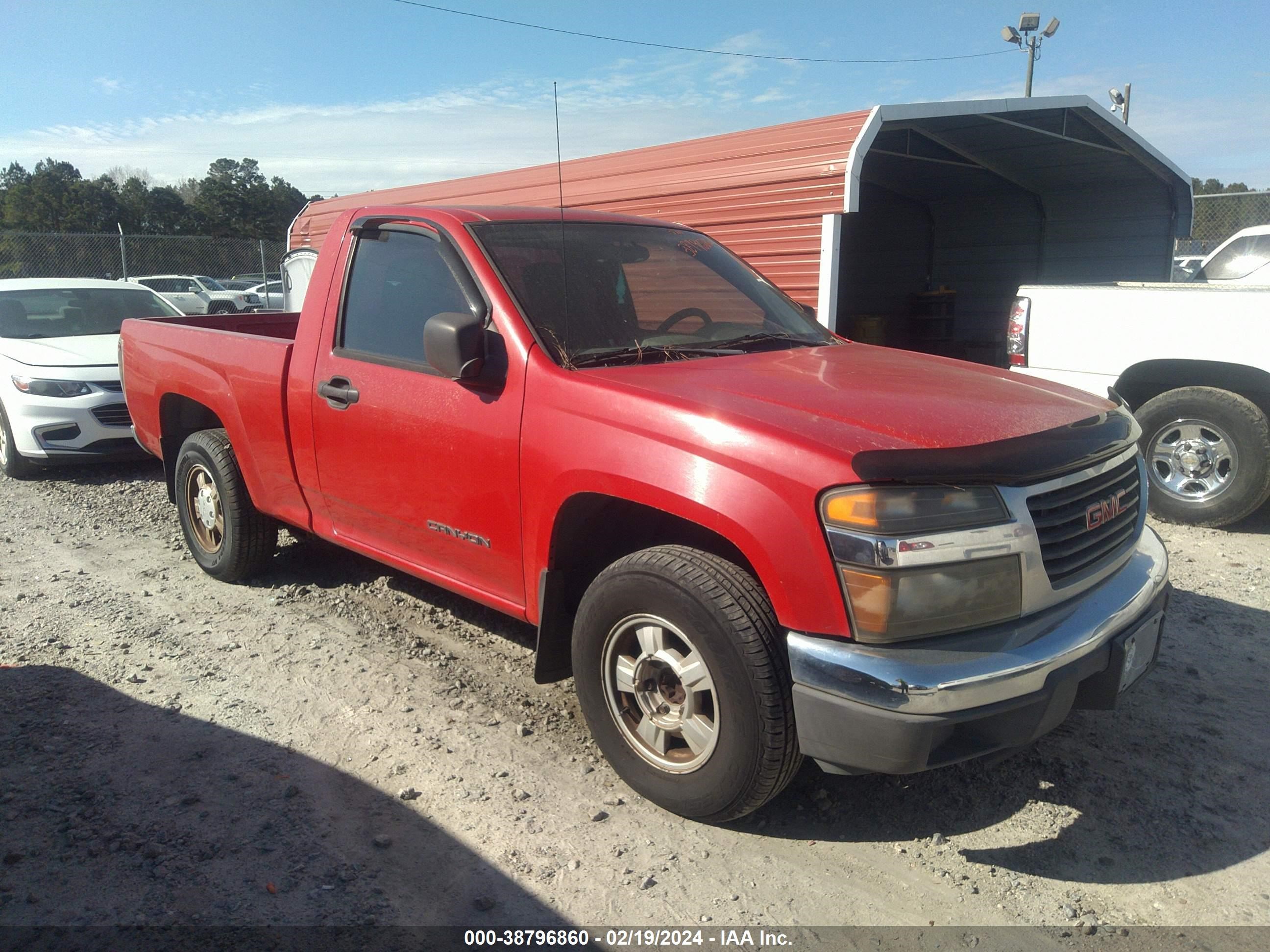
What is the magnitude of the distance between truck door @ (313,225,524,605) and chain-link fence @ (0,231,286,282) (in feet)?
59.8

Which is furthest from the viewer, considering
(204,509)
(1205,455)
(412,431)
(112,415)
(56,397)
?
(112,415)

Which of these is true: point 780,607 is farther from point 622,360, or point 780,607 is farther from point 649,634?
point 622,360

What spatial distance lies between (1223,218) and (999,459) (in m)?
19.0

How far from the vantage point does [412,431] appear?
3.53 meters

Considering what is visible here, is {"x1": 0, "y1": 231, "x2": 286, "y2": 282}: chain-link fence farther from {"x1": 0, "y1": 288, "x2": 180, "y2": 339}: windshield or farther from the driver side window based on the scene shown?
the driver side window

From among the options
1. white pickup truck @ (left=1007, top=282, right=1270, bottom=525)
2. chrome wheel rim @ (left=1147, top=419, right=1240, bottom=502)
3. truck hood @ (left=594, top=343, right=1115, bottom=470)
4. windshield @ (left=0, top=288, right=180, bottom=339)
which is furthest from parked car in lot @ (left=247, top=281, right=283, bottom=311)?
truck hood @ (left=594, top=343, right=1115, bottom=470)

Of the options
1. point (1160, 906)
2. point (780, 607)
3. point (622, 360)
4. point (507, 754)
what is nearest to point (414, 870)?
point (507, 754)

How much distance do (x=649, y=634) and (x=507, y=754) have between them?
859mm

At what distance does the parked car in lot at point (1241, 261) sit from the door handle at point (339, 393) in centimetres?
910

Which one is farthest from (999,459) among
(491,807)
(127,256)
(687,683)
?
(127,256)

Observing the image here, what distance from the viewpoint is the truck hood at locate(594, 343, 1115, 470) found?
8.27 feet

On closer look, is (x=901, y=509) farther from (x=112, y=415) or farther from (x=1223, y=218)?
(x=1223, y=218)

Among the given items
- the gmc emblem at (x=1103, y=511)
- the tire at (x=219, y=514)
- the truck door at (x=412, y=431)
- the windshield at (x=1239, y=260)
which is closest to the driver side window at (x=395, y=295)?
the truck door at (x=412, y=431)

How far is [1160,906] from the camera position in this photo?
8.29 feet
